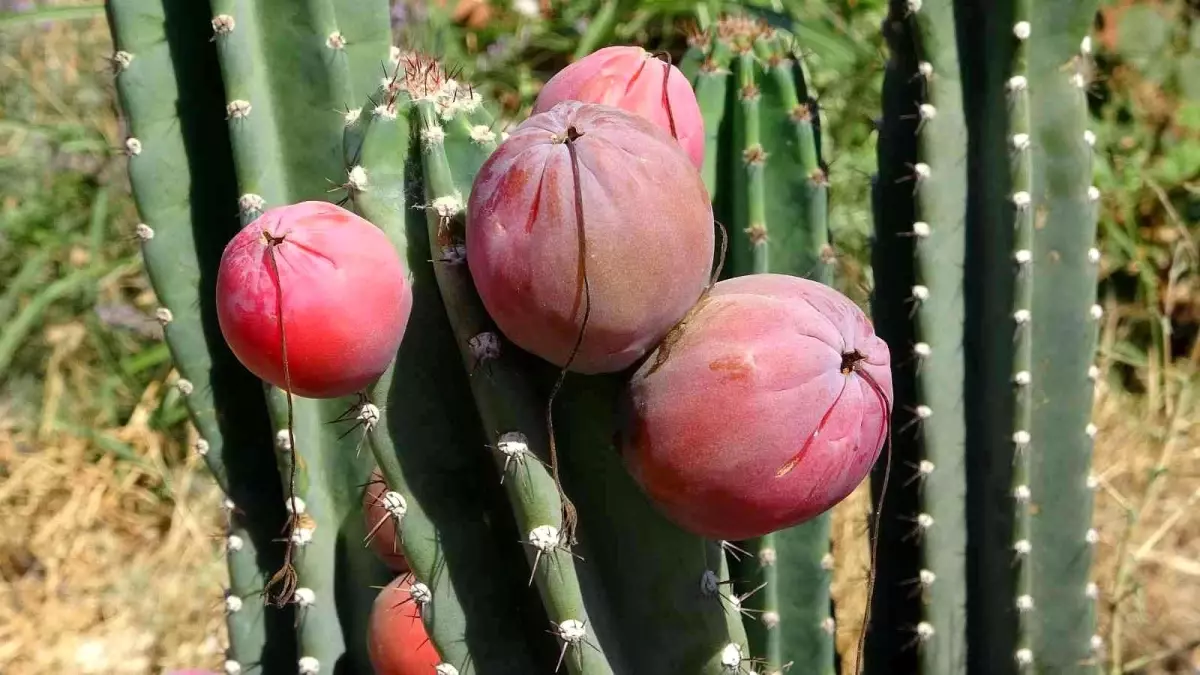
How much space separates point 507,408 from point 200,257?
624 mm

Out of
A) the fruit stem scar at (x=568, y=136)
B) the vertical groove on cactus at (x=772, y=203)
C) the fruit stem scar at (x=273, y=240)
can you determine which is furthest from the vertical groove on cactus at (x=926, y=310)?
the fruit stem scar at (x=273, y=240)

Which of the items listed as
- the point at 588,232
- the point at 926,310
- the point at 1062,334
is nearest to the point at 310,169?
the point at 588,232

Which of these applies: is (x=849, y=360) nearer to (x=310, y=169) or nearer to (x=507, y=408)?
(x=507, y=408)

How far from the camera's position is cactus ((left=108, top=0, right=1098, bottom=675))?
44.2 inches

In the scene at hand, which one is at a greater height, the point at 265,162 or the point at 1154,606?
the point at 265,162

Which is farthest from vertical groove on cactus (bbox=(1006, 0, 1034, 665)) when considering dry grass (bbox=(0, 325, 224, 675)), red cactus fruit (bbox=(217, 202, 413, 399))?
dry grass (bbox=(0, 325, 224, 675))

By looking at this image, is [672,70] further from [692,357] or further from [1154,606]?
[1154,606]

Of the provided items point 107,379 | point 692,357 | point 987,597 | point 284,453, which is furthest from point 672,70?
point 107,379

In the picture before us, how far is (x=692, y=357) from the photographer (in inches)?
28.1

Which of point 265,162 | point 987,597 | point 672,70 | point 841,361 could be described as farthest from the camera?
point 987,597

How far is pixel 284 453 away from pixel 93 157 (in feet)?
6.58

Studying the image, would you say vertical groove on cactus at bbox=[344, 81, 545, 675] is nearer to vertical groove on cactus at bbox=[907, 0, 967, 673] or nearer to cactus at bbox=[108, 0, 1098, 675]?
cactus at bbox=[108, 0, 1098, 675]

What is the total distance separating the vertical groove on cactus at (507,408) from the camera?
29.5 inches

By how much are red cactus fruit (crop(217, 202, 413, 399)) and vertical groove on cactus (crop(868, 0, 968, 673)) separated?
29.7 inches
